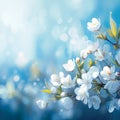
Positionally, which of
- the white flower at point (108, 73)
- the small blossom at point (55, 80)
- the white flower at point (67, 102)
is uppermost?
the white flower at point (108, 73)

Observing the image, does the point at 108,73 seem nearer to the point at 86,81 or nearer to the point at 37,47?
the point at 86,81

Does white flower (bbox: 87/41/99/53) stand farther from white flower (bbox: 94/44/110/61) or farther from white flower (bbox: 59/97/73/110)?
white flower (bbox: 59/97/73/110)

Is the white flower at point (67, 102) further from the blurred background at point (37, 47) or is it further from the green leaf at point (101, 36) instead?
the blurred background at point (37, 47)

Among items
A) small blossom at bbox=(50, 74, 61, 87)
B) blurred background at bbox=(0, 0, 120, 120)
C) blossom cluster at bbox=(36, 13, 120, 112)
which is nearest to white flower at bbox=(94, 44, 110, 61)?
blossom cluster at bbox=(36, 13, 120, 112)

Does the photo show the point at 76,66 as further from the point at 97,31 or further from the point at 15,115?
the point at 15,115

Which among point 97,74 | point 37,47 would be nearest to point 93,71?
point 97,74

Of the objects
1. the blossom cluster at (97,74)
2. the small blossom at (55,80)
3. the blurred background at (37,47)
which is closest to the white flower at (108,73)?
the blossom cluster at (97,74)

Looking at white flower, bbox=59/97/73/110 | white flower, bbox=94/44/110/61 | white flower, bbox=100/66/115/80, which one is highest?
white flower, bbox=94/44/110/61
